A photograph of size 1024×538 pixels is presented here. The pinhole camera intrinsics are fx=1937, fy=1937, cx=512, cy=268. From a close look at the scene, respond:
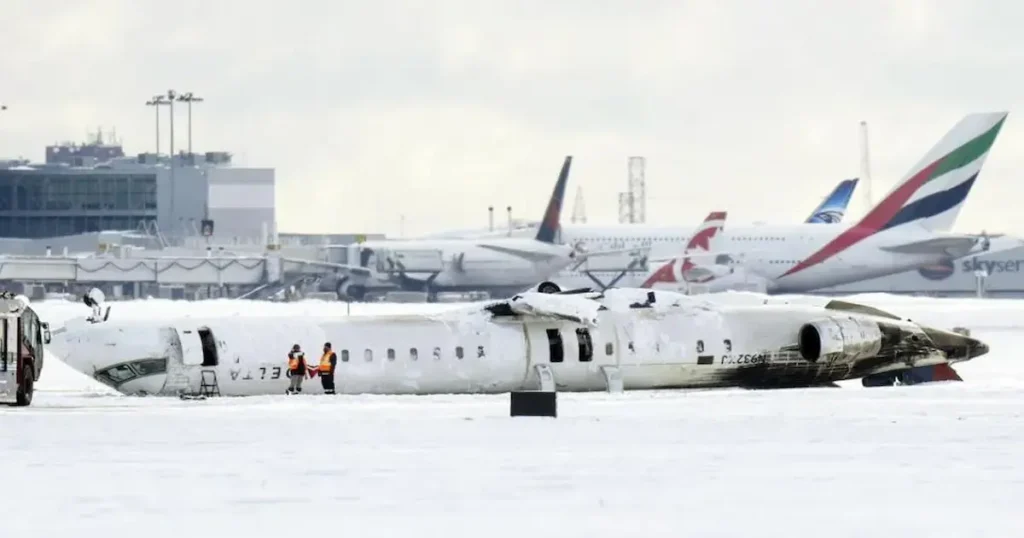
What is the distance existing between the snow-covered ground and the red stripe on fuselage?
204 feet

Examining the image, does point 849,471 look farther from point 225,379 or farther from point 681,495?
point 225,379

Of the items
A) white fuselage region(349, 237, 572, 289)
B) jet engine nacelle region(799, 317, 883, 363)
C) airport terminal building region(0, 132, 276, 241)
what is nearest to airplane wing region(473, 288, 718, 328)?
jet engine nacelle region(799, 317, 883, 363)

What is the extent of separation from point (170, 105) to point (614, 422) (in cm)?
10720

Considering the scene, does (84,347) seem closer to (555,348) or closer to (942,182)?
(555,348)

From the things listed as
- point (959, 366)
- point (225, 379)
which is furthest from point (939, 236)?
point (225, 379)

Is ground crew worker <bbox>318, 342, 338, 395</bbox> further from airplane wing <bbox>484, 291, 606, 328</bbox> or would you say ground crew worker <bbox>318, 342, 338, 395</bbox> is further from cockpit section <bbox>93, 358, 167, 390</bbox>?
airplane wing <bbox>484, 291, 606, 328</bbox>

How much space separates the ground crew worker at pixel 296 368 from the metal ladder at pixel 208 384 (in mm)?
1518

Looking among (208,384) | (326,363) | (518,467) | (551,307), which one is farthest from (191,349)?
(518,467)

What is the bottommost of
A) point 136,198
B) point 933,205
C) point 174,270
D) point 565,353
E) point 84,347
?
point 565,353

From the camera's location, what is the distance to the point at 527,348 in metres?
40.9

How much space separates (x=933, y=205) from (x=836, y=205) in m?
44.8

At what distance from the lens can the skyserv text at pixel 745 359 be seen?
42.4 meters

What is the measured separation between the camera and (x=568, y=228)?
375ft

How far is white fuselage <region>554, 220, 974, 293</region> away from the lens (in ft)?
335
